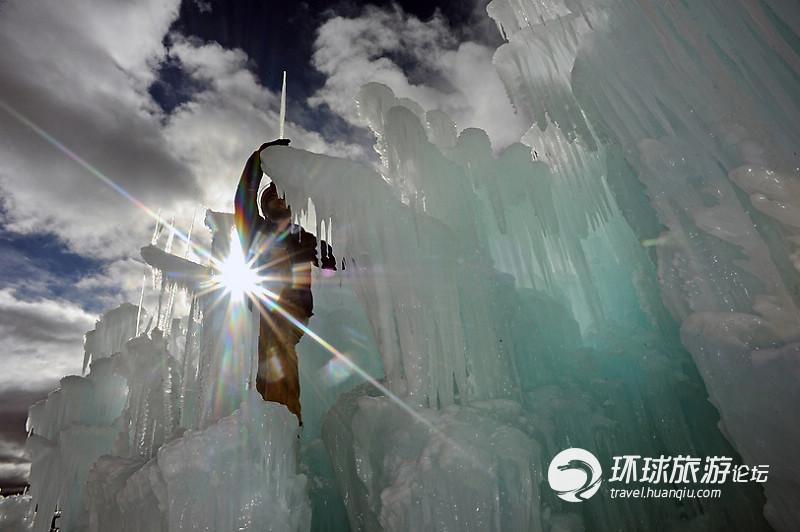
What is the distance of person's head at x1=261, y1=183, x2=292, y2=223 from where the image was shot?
8.34m

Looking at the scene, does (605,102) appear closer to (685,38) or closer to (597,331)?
(685,38)

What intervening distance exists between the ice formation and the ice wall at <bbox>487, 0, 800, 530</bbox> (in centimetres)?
2

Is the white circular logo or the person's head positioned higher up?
the person's head

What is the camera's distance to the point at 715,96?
15.7ft

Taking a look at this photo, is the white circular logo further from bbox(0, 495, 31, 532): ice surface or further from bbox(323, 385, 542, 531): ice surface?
bbox(0, 495, 31, 532): ice surface

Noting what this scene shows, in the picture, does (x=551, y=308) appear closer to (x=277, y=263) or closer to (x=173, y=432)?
(x=277, y=263)

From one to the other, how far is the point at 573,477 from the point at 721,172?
3887mm

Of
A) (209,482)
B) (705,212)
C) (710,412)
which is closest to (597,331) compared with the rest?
(710,412)

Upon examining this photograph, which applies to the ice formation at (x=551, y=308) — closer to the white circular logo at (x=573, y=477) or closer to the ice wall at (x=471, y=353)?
the ice wall at (x=471, y=353)

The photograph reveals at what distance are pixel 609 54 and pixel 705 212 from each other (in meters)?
2.71

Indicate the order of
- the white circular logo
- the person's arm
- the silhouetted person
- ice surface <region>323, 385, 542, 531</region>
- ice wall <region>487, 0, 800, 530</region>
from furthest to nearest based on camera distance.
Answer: the person's arm
the silhouetted person
the white circular logo
ice surface <region>323, 385, 542, 531</region>
ice wall <region>487, 0, 800, 530</region>

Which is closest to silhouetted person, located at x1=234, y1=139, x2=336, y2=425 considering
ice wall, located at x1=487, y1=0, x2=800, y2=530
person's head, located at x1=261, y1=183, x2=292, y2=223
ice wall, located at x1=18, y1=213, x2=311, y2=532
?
person's head, located at x1=261, y1=183, x2=292, y2=223

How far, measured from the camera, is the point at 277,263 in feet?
26.3

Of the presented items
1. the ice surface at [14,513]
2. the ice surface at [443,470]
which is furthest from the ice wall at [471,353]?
the ice surface at [14,513]
